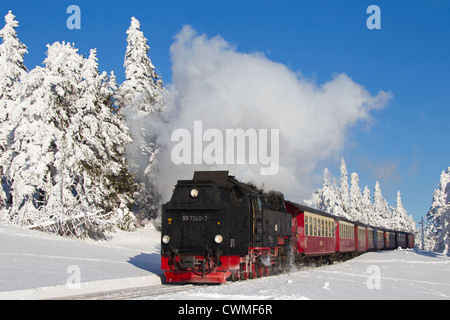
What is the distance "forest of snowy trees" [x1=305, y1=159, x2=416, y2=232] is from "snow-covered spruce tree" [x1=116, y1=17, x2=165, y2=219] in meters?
40.9

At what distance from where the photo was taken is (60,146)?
3175cm

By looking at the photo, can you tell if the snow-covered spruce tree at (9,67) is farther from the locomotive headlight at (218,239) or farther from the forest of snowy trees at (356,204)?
the forest of snowy trees at (356,204)

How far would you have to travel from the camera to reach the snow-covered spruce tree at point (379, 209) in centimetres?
10794

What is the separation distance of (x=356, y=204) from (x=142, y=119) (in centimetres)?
5852

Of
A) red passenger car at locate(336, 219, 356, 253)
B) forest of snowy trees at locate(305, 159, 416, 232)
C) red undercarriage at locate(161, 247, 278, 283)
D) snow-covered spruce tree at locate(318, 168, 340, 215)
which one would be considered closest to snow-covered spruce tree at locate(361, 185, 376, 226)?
forest of snowy trees at locate(305, 159, 416, 232)

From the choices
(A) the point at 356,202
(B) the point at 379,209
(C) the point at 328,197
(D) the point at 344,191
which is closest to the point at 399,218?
(B) the point at 379,209

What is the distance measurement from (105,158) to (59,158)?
550cm

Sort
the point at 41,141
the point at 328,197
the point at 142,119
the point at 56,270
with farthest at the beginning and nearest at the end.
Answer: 1. the point at 328,197
2. the point at 142,119
3. the point at 41,141
4. the point at 56,270

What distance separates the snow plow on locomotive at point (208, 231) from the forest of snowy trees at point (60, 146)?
57.5ft

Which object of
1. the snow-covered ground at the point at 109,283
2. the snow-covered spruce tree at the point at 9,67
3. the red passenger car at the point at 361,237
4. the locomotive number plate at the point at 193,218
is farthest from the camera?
the red passenger car at the point at 361,237

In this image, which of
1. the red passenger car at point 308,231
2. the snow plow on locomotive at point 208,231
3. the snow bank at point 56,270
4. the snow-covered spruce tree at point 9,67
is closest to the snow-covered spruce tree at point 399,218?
the red passenger car at point 308,231

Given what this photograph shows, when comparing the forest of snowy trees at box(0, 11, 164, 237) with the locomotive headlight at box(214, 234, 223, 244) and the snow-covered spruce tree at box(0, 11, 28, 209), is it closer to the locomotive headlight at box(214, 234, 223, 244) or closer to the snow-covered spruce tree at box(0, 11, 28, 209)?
the snow-covered spruce tree at box(0, 11, 28, 209)

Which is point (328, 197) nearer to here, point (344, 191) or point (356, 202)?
point (344, 191)
